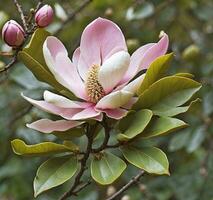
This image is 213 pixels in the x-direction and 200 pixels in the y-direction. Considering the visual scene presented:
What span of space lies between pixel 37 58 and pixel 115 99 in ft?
0.49

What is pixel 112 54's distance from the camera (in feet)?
2.91

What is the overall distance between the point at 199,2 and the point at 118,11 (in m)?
0.31

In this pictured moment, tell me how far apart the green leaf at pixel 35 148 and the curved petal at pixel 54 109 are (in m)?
0.05

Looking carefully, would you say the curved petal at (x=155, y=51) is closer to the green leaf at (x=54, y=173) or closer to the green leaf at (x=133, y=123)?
the green leaf at (x=133, y=123)

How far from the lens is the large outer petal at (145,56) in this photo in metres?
0.86

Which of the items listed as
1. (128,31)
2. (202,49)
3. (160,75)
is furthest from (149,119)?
(202,49)

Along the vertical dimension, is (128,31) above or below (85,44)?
below

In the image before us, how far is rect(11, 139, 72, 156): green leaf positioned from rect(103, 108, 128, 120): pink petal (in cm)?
8

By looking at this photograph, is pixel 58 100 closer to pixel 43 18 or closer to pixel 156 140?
pixel 43 18

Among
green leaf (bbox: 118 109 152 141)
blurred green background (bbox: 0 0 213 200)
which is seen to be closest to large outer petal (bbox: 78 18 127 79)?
green leaf (bbox: 118 109 152 141)

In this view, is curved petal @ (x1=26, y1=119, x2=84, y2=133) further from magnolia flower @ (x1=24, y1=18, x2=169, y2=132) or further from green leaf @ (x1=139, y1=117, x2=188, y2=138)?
green leaf @ (x1=139, y1=117, x2=188, y2=138)

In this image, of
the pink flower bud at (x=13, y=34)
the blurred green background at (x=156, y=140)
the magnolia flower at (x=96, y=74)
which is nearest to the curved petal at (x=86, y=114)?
the magnolia flower at (x=96, y=74)

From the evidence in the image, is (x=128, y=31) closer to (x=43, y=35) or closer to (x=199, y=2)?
(x=199, y=2)

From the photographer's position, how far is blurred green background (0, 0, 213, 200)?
1657 millimetres
